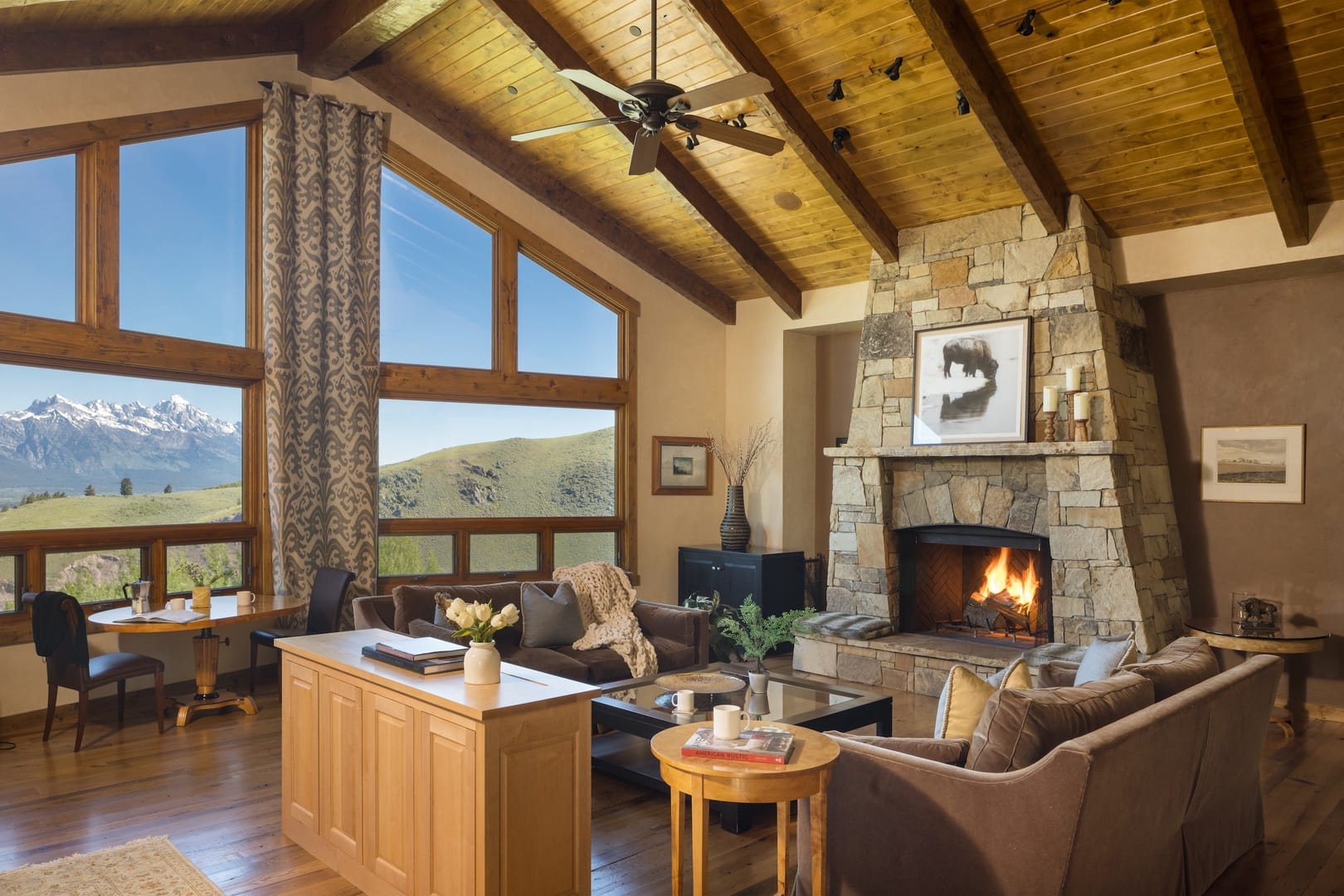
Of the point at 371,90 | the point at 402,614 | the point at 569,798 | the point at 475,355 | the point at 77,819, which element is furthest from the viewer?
the point at 475,355

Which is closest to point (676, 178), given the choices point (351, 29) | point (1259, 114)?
point (351, 29)

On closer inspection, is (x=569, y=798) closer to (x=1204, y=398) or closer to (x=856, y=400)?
(x=856, y=400)

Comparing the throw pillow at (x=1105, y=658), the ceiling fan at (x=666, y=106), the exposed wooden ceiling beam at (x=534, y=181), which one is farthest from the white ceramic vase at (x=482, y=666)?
the exposed wooden ceiling beam at (x=534, y=181)

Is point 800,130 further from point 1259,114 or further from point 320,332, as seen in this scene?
point 320,332

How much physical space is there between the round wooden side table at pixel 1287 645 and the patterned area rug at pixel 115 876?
17.1ft

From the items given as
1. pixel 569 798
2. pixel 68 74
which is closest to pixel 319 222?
pixel 68 74

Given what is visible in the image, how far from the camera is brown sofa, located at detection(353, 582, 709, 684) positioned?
559cm

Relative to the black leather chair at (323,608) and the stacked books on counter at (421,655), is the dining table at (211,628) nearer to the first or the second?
the black leather chair at (323,608)

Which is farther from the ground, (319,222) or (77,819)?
(319,222)

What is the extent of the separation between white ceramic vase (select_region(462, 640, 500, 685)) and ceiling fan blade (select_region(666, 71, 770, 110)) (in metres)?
2.43

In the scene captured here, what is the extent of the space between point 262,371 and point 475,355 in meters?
1.65

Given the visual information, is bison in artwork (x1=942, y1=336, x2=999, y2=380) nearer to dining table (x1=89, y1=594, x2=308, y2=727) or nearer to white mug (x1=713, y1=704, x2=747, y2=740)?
white mug (x1=713, y1=704, x2=747, y2=740)

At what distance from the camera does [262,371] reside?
6.62m

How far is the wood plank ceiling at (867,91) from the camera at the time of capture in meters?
4.87
